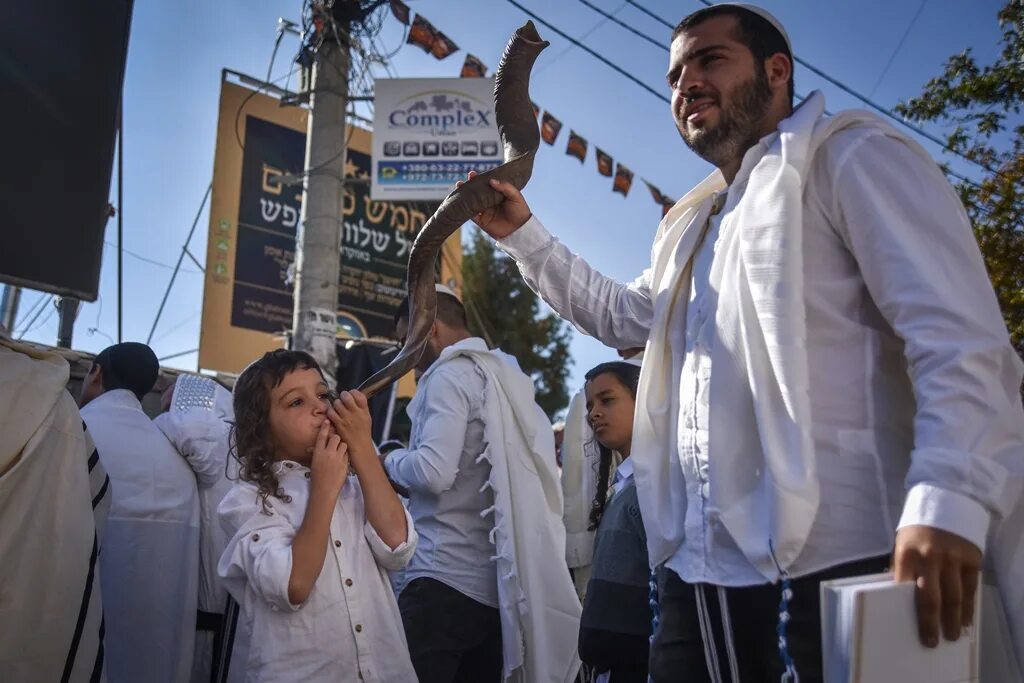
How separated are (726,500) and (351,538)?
147 cm

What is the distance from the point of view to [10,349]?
2.56 metres

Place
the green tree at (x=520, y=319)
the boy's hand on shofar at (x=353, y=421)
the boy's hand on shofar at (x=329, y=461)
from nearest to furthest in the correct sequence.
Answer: the boy's hand on shofar at (x=329, y=461), the boy's hand on shofar at (x=353, y=421), the green tree at (x=520, y=319)

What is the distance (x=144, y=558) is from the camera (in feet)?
11.9

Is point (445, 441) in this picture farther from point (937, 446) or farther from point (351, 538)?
point (937, 446)

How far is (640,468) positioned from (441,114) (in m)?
8.53

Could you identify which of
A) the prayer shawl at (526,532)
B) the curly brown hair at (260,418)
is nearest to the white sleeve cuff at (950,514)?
the curly brown hair at (260,418)

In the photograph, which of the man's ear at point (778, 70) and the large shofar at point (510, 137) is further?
the large shofar at point (510, 137)

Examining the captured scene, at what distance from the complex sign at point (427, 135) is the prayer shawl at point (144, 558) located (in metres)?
6.24

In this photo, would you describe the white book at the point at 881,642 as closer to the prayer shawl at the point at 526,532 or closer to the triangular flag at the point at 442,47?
the prayer shawl at the point at 526,532

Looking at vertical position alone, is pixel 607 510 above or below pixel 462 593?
above

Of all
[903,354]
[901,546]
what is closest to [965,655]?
[901,546]

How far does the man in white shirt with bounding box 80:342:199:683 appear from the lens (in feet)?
11.7

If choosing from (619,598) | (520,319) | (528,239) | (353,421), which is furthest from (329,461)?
(520,319)

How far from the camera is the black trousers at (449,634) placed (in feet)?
10.8
